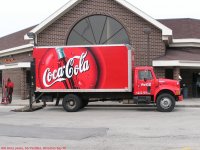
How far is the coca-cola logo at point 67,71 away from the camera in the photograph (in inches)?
790

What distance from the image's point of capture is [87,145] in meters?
10.2

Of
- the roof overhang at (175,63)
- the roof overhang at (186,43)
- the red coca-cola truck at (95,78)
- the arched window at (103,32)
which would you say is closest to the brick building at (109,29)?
the arched window at (103,32)

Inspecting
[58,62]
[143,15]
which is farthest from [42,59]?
[143,15]

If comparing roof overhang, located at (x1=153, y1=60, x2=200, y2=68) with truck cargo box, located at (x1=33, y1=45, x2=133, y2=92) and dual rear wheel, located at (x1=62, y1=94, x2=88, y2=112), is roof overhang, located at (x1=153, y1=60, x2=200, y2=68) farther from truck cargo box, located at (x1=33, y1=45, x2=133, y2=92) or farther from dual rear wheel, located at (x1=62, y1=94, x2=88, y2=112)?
dual rear wheel, located at (x1=62, y1=94, x2=88, y2=112)

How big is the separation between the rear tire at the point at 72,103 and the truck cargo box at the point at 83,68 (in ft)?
1.21

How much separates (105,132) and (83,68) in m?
7.78

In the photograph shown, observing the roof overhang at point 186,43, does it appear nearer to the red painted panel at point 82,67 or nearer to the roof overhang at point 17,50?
the roof overhang at point 17,50

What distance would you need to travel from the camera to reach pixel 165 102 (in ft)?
63.7

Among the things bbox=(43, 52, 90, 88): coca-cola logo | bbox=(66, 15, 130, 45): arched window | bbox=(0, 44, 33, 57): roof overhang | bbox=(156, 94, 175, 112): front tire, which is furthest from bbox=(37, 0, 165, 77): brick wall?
bbox=(43, 52, 90, 88): coca-cola logo

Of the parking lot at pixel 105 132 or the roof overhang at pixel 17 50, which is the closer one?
the parking lot at pixel 105 132

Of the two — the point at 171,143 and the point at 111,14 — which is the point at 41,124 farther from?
the point at 111,14

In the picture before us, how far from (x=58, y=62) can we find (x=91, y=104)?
4801mm

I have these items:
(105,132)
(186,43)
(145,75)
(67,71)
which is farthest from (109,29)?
(105,132)

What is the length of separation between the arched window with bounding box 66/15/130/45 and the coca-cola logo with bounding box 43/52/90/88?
7969mm
